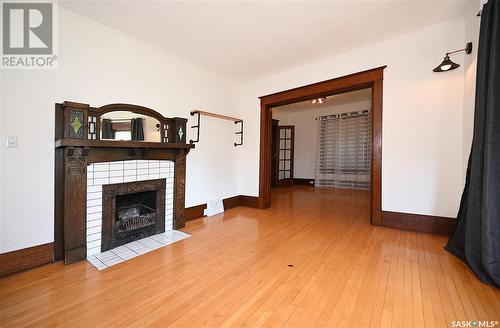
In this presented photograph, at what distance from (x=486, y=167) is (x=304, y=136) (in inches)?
227

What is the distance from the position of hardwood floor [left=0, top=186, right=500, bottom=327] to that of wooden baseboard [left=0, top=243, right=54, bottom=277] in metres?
0.09

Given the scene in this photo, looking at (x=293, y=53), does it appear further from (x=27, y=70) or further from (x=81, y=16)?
(x=27, y=70)

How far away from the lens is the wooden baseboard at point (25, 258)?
175 centimetres

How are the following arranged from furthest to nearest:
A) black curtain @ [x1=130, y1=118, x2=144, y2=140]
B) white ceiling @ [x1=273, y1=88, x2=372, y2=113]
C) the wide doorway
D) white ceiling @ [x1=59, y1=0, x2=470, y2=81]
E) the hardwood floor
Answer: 1. the wide doorway
2. white ceiling @ [x1=273, y1=88, x2=372, y2=113]
3. black curtain @ [x1=130, y1=118, x2=144, y2=140]
4. white ceiling @ [x1=59, y1=0, x2=470, y2=81]
5. the hardwood floor

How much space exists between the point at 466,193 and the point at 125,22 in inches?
156

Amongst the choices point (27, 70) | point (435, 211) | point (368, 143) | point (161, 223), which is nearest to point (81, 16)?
point (27, 70)

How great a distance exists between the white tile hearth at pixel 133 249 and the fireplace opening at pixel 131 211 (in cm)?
9

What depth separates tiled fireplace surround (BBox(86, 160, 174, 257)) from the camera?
212 centimetres

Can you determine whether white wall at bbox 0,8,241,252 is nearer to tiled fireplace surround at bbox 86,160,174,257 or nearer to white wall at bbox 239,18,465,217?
tiled fireplace surround at bbox 86,160,174,257

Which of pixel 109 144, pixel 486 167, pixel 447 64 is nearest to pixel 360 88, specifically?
pixel 447 64

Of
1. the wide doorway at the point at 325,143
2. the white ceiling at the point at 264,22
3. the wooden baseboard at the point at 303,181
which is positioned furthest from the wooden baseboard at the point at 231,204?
the wooden baseboard at the point at 303,181

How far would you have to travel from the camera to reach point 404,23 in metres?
2.41

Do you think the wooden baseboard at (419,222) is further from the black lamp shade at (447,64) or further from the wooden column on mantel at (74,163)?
the wooden column on mantel at (74,163)

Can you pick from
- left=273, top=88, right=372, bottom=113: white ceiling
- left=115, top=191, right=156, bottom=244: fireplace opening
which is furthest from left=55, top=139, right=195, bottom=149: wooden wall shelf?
left=273, top=88, right=372, bottom=113: white ceiling
